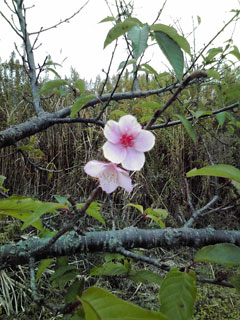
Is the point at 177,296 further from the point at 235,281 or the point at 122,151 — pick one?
the point at 122,151

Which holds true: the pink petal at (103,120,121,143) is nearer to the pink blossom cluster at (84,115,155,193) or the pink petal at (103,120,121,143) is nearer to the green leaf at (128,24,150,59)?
the pink blossom cluster at (84,115,155,193)

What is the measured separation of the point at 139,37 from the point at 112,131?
0.64 feet

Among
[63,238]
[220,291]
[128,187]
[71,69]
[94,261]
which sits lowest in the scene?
[220,291]

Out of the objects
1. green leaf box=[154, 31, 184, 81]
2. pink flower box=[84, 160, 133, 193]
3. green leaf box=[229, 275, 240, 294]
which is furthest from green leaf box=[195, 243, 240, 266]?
green leaf box=[154, 31, 184, 81]

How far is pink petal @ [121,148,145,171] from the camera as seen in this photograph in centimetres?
36

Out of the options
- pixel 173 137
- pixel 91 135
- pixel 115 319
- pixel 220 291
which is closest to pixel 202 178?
pixel 173 137

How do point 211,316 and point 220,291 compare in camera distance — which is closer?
point 211,316

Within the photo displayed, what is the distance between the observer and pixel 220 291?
5.78 feet

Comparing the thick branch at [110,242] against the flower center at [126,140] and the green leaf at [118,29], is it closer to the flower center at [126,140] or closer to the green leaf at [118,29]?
the flower center at [126,140]

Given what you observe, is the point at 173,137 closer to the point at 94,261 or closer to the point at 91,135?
the point at 91,135

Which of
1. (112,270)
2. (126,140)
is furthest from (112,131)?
(112,270)

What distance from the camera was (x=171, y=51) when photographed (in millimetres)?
429

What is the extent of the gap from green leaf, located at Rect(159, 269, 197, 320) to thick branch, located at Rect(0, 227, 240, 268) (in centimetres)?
17

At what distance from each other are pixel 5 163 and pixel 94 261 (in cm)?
118
